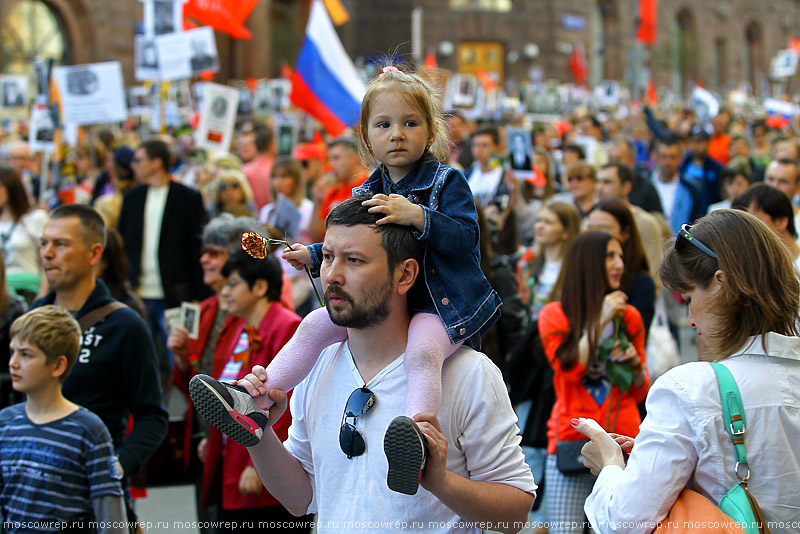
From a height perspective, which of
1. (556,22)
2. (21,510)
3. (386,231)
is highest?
(556,22)

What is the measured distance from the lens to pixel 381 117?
112 inches

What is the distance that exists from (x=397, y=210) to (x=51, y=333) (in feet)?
6.34

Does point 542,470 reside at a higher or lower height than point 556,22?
lower

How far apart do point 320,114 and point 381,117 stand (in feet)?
23.7

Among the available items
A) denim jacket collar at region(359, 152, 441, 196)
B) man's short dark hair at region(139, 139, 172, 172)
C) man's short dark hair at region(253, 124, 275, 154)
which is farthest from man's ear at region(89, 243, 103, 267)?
man's short dark hair at region(253, 124, 275, 154)

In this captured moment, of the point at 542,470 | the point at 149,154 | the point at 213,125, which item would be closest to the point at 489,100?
the point at 213,125

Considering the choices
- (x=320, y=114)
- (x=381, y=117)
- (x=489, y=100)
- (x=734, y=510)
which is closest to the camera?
(x=734, y=510)

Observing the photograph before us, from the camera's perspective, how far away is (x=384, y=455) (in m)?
2.57

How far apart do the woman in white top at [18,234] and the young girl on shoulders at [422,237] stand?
4.82 metres

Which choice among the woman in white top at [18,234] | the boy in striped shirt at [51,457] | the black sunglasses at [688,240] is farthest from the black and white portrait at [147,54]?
the black sunglasses at [688,240]

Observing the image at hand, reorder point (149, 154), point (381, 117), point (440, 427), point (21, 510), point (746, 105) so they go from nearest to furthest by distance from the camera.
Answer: point (440, 427)
point (381, 117)
point (21, 510)
point (149, 154)
point (746, 105)

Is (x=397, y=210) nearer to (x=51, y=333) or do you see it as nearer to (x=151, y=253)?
(x=51, y=333)

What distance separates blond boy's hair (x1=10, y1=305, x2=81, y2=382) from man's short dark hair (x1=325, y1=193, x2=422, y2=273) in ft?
5.62

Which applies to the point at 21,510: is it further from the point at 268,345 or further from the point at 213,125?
the point at 213,125
